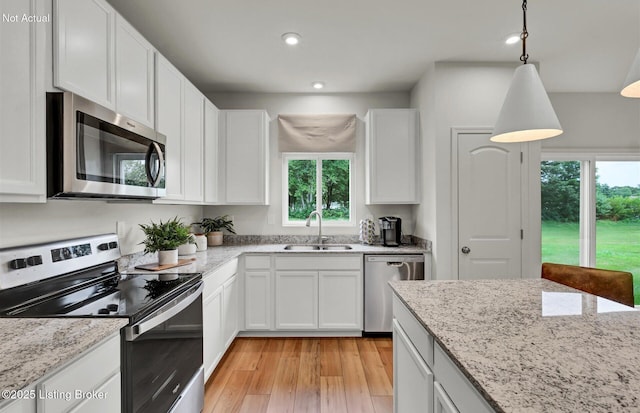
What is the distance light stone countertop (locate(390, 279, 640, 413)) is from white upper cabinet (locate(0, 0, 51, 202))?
60.9 inches

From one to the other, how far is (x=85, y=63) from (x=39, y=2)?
0.27m

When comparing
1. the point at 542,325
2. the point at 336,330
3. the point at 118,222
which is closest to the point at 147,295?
the point at 118,222

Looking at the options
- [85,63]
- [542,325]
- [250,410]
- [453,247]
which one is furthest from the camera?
[453,247]

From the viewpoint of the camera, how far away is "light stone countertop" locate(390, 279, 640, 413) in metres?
0.69

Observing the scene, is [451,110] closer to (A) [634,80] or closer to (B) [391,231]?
(B) [391,231]

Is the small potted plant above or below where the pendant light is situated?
below

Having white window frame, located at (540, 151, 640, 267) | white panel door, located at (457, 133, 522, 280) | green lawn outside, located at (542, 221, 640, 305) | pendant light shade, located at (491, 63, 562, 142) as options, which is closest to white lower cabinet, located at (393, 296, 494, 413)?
pendant light shade, located at (491, 63, 562, 142)

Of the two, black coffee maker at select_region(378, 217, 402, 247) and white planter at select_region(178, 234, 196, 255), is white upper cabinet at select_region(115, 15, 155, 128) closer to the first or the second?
white planter at select_region(178, 234, 196, 255)

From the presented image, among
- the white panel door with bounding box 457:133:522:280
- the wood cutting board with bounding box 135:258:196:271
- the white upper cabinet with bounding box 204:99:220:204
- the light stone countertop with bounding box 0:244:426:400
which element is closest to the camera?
the light stone countertop with bounding box 0:244:426:400

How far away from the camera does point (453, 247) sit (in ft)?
9.48

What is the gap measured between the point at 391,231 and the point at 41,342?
2921mm

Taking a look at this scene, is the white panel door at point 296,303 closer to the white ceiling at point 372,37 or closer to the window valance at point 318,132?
the window valance at point 318,132

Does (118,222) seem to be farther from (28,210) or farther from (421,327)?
(421,327)

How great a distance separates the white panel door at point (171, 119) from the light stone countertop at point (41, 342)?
3.89 feet
